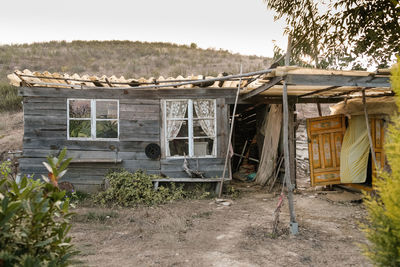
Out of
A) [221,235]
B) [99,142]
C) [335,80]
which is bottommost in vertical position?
[221,235]

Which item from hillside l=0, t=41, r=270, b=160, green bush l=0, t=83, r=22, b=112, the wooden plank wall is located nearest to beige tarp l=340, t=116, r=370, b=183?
the wooden plank wall

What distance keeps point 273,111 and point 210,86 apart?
8.77 feet

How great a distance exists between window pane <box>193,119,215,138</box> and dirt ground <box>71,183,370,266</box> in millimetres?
2024

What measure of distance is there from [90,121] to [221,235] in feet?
17.1

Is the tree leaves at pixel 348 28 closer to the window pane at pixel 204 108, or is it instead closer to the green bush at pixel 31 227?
the window pane at pixel 204 108

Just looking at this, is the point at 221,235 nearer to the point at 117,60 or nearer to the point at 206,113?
the point at 206,113

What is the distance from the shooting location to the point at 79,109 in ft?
30.1

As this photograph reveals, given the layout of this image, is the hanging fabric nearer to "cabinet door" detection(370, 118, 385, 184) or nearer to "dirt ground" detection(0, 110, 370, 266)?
"dirt ground" detection(0, 110, 370, 266)

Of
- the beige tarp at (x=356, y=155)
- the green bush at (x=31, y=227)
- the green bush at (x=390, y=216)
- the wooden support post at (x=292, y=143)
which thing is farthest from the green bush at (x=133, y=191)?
the green bush at (x=390, y=216)

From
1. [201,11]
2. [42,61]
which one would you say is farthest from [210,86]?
[42,61]

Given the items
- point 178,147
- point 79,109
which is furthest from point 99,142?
point 178,147

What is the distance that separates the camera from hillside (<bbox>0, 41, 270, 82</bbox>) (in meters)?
26.3

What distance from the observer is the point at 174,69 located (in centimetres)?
2711

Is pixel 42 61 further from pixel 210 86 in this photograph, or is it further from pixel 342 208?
pixel 342 208
